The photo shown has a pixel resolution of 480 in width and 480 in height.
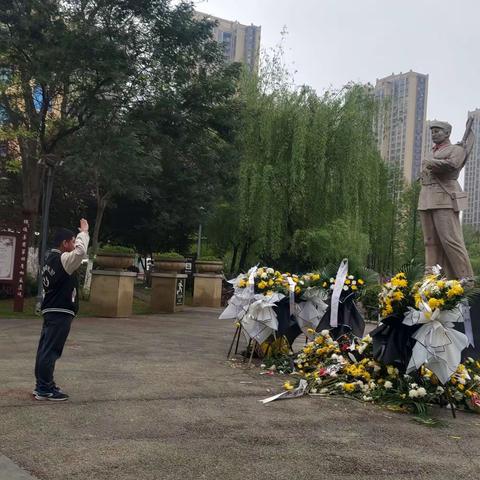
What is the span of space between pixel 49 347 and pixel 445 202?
5958 mm

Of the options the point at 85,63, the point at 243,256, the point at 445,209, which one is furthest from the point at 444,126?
the point at 243,256

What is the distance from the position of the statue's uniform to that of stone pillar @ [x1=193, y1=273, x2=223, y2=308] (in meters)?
13.5

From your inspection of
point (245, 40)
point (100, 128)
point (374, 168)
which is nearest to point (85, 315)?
point (100, 128)

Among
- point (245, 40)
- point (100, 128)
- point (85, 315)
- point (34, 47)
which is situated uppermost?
point (245, 40)

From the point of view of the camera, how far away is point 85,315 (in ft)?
49.2

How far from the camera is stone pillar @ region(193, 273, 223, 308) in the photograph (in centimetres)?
2200

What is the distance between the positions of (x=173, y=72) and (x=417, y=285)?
10966mm

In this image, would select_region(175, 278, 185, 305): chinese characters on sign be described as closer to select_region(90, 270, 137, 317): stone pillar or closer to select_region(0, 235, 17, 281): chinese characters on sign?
select_region(90, 270, 137, 317): stone pillar

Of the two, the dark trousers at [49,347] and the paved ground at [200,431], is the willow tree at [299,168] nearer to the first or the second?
the paved ground at [200,431]

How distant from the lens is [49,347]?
5.80 m

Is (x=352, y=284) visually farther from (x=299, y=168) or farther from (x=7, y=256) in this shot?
(x=299, y=168)

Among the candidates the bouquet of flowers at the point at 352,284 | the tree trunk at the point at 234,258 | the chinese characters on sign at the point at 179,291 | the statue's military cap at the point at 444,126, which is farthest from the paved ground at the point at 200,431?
the tree trunk at the point at 234,258

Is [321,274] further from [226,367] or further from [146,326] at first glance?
[146,326]

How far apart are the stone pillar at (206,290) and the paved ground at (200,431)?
13.8 metres
